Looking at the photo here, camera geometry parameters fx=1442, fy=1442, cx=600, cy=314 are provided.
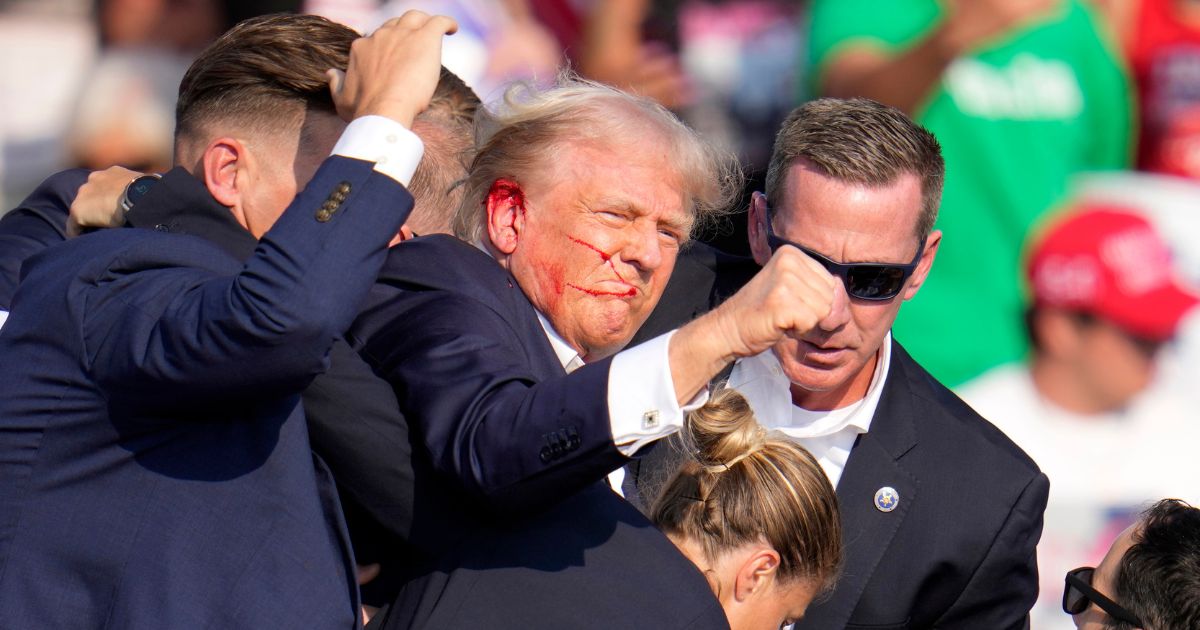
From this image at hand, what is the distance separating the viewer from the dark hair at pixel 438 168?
276 centimetres

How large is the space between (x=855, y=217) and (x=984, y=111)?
168 cm

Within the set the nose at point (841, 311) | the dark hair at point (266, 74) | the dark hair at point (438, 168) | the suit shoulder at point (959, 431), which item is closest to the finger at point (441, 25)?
the dark hair at point (266, 74)

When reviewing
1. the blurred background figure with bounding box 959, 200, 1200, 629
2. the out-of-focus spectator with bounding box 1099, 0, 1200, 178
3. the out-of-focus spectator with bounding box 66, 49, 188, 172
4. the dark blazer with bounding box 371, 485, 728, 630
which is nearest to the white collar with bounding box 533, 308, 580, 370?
the dark blazer with bounding box 371, 485, 728, 630

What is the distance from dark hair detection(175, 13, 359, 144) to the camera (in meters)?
2.25

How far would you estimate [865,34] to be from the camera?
4.48m

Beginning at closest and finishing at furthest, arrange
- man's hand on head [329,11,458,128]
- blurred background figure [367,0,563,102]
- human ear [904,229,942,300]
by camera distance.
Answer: man's hand on head [329,11,458,128], human ear [904,229,942,300], blurred background figure [367,0,563,102]

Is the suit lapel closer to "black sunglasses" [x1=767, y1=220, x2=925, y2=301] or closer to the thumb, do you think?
"black sunglasses" [x1=767, y1=220, x2=925, y2=301]

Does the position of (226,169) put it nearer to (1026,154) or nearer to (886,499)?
(886,499)

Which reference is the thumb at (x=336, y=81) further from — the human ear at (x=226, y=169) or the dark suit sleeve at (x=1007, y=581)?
the dark suit sleeve at (x=1007, y=581)

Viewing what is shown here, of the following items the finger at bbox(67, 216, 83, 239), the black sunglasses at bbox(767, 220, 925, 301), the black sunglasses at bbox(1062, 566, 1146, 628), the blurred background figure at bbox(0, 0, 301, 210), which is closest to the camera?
the black sunglasses at bbox(1062, 566, 1146, 628)

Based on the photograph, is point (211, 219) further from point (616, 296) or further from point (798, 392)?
point (798, 392)

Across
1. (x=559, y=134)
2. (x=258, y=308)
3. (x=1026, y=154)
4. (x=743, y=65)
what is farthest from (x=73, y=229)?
(x=1026, y=154)

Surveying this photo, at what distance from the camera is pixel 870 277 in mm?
3076

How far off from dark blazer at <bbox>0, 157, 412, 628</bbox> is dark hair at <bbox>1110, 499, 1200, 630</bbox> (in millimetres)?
1289
